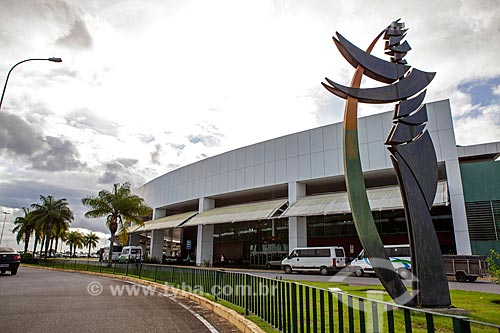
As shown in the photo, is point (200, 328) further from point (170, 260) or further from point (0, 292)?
point (170, 260)

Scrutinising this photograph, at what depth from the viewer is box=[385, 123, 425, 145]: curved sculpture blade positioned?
9680 mm

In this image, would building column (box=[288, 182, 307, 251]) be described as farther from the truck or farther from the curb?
the curb

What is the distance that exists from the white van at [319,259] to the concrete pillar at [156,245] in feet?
88.2

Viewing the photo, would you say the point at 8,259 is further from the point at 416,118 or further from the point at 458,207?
the point at 458,207

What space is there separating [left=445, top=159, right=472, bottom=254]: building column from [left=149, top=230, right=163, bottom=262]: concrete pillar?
37229 millimetres

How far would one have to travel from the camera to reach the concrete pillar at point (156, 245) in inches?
1938

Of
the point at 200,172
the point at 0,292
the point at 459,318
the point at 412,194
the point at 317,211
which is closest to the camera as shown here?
the point at 459,318

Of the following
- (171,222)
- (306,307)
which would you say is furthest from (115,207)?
(306,307)

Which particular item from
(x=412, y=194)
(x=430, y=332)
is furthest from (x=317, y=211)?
(x=430, y=332)

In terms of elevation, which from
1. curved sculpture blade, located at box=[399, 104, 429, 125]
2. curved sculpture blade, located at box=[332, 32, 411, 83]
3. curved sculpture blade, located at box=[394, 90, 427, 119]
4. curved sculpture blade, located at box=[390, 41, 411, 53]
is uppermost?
curved sculpture blade, located at box=[390, 41, 411, 53]

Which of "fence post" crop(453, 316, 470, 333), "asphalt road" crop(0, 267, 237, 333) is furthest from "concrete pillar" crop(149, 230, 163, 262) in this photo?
"fence post" crop(453, 316, 470, 333)

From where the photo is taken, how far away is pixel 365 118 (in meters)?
28.6

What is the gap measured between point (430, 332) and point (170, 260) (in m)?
50.2

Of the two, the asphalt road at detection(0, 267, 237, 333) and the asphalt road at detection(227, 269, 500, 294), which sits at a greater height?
the asphalt road at detection(227, 269, 500, 294)
